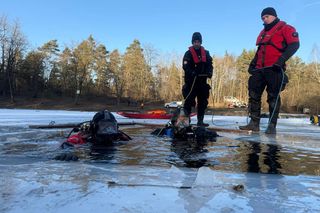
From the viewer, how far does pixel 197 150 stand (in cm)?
459

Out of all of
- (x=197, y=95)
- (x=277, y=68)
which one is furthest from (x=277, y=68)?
(x=197, y=95)

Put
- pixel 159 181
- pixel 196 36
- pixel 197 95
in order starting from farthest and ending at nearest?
pixel 197 95, pixel 196 36, pixel 159 181

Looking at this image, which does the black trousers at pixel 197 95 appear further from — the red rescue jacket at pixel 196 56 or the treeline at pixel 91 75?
the treeline at pixel 91 75

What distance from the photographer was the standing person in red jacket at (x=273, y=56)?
20.7ft

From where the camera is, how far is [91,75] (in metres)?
70.1

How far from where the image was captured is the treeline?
200ft

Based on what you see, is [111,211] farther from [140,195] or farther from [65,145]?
[65,145]

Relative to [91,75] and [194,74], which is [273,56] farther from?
[91,75]

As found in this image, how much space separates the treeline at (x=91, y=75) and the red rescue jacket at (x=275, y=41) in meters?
54.2

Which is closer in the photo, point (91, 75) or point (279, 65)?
point (279, 65)

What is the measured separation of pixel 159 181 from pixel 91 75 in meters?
68.9

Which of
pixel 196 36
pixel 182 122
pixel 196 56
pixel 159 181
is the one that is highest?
pixel 196 36

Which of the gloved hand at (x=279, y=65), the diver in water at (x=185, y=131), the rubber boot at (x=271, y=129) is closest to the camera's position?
the diver in water at (x=185, y=131)

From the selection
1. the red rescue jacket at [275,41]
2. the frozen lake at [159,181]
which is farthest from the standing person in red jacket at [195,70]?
the frozen lake at [159,181]
